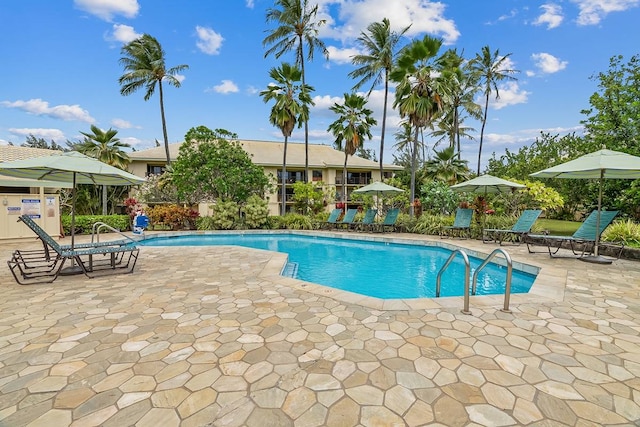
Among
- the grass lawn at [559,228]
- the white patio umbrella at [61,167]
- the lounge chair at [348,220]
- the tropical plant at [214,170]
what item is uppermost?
the tropical plant at [214,170]

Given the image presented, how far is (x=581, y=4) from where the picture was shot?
9.70 metres

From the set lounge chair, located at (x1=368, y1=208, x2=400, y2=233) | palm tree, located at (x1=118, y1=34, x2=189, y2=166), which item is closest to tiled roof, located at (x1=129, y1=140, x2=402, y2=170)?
palm tree, located at (x1=118, y1=34, x2=189, y2=166)

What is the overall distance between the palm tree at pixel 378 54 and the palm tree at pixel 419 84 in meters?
5.74

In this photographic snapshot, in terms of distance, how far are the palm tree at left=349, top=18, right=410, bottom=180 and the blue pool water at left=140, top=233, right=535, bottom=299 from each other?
450 inches

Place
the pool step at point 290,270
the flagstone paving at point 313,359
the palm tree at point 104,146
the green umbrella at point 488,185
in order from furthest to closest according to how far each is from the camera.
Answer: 1. the palm tree at point 104,146
2. the green umbrella at point 488,185
3. the pool step at point 290,270
4. the flagstone paving at point 313,359

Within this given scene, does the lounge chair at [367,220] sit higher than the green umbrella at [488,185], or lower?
lower

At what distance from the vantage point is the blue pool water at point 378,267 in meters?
6.53

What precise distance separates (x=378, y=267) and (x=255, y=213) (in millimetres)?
9114

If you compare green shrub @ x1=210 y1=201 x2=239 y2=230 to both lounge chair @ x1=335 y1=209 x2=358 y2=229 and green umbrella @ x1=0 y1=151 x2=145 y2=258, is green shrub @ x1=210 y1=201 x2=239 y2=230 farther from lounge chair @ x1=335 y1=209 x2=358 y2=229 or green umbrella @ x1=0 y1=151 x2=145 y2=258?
green umbrella @ x1=0 y1=151 x2=145 y2=258

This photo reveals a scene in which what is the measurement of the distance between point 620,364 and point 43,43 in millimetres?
15664

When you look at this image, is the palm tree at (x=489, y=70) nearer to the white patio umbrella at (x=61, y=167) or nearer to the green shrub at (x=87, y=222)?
the green shrub at (x=87, y=222)

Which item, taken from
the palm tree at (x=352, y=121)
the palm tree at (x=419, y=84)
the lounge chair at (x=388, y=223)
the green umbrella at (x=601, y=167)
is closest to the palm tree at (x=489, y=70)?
the palm tree at (x=352, y=121)

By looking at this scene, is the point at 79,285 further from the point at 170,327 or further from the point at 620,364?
the point at 620,364

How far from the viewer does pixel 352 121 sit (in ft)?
66.6
